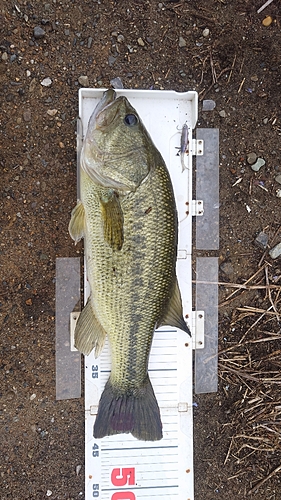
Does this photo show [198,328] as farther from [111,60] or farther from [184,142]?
[111,60]

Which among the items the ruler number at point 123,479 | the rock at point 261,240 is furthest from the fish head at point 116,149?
the ruler number at point 123,479

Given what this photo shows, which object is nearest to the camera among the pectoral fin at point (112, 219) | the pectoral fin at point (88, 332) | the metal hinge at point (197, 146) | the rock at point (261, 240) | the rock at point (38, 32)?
the pectoral fin at point (112, 219)

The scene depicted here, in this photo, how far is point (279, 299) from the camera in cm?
277

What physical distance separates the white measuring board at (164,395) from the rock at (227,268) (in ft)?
0.81

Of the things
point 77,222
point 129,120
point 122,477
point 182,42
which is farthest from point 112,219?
point 122,477

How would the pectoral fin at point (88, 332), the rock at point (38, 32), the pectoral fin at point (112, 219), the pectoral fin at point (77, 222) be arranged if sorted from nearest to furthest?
the pectoral fin at point (112, 219)
the pectoral fin at point (77, 222)
the pectoral fin at point (88, 332)
the rock at point (38, 32)

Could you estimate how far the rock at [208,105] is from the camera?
268 cm

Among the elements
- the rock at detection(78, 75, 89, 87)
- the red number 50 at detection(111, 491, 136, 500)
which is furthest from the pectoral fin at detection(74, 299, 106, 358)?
the rock at detection(78, 75, 89, 87)

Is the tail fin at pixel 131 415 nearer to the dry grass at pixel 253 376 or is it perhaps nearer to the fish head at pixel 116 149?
the dry grass at pixel 253 376

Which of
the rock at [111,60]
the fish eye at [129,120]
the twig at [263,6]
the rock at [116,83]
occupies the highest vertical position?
the twig at [263,6]

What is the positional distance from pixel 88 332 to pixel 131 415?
0.52m

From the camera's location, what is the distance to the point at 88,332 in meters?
2.27

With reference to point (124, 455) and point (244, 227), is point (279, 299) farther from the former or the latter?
point (124, 455)

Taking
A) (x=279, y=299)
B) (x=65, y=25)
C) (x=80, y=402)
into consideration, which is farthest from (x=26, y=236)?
(x=279, y=299)
